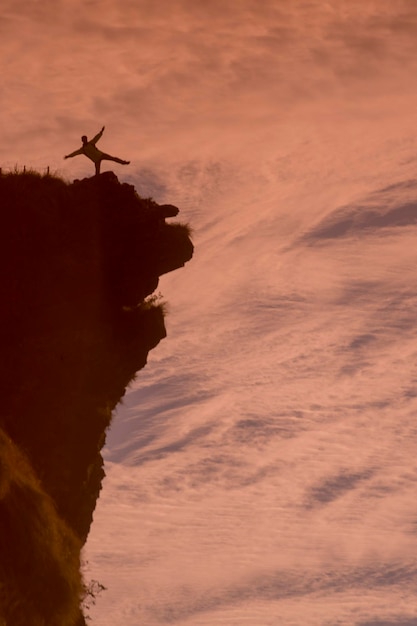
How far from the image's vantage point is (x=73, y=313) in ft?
116

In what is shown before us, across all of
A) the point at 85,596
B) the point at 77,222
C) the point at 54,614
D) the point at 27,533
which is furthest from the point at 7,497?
the point at 77,222

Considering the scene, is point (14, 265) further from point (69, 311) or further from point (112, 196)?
point (112, 196)

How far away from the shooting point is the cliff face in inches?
1331

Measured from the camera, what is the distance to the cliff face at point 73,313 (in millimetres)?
33812

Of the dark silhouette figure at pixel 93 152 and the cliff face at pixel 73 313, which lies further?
the dark silhouette figure at pixel 93 152

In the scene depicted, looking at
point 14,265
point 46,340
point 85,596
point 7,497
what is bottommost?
point 85,596

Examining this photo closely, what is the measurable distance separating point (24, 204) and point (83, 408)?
6.28 m

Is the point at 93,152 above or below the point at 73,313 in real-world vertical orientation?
above

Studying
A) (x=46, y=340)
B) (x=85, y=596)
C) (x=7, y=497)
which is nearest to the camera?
(x=7, y=497)

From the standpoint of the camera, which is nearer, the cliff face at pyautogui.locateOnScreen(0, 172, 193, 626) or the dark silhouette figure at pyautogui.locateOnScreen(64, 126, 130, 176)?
the cliff face at pyautogui.locateOnScreen(0, 172, 193, 626)

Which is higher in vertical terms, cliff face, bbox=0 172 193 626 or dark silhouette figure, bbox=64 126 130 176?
dark silhouette figure, bbox=64 126 130 176

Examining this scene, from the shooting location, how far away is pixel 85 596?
32000mm

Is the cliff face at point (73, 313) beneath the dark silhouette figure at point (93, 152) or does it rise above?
beneath

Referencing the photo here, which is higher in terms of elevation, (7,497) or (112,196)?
(112,196)
